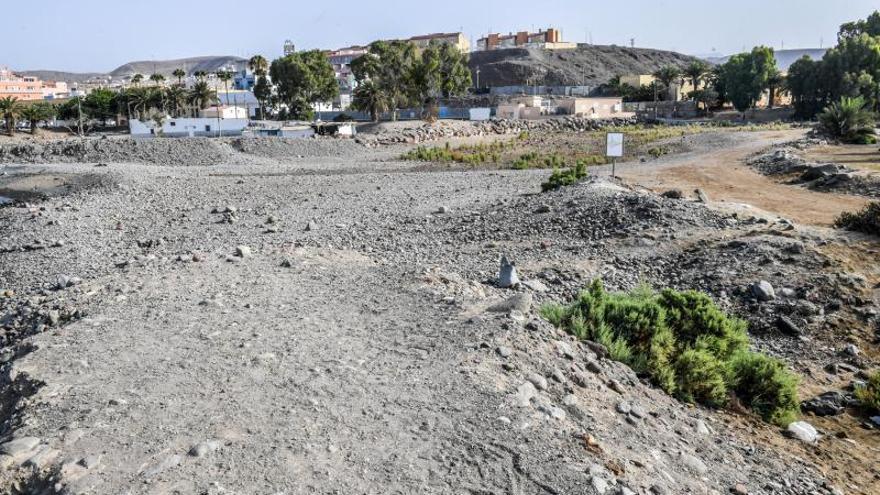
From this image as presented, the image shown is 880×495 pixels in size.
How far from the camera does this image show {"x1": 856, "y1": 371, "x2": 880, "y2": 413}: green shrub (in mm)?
8953

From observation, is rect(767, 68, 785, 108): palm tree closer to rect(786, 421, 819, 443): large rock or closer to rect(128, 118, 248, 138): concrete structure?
rect(128, 118, 248, 138): concrete structure

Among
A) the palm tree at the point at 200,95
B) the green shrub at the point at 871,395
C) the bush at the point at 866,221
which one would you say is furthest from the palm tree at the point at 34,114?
the green shrub at the point at 871,395

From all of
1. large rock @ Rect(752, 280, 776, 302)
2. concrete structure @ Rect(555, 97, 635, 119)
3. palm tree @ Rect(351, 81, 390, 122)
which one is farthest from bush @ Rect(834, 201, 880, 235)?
concrete structure @ Rect(555, 97, 635, 119)

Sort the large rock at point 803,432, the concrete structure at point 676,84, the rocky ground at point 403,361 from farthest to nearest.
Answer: the concrete structure at point 676,84
the large rock at point 803,432
the rocky ground at point 403,361

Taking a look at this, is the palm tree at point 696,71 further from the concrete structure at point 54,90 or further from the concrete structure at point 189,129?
the concrete structure at point 54,90

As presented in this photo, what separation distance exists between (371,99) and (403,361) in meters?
60.7

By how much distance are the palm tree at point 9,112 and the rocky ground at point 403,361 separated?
50261 mm

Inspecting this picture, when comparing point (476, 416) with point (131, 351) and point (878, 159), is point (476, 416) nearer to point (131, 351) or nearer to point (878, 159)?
point (131, 351)

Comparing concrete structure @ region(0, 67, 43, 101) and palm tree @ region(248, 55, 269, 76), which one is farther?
concrete structure @ region(0, 67, 43, 101)

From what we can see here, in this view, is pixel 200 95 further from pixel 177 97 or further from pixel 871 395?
pixel 871 395

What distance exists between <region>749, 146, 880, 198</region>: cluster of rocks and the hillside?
3703 inches

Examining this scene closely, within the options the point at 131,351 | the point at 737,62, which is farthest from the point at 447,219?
the point at 737,62

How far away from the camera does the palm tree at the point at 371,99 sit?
65.9 metres

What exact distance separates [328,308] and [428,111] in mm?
67399
